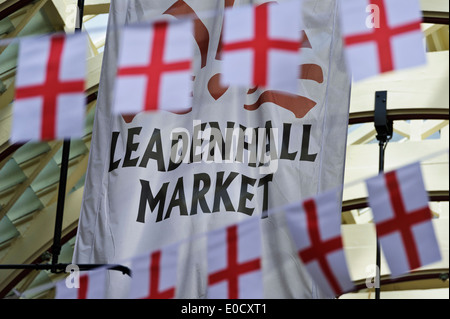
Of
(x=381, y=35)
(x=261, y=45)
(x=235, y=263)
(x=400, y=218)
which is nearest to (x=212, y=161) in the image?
(x=235, y=263)

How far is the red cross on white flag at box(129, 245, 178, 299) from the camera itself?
6.76 meters

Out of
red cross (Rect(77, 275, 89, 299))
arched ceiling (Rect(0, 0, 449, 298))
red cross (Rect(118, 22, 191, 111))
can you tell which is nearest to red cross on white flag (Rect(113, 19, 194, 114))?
red cross (Rect(118, 22, 191, 111))

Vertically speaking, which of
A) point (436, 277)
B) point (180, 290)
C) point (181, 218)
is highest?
point (436, 277)

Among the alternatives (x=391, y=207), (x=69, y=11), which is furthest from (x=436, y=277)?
(x=391, y=207)

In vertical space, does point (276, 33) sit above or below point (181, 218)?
above

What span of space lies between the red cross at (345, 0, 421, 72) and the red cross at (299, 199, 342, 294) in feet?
3.38

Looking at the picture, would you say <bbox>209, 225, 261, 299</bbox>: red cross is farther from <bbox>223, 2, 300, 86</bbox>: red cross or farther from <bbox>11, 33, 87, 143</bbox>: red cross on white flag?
<bbox>11, 33, 87, 143</bbox>: red cross on white flag

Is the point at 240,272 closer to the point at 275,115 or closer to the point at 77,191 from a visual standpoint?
the point at 275,115

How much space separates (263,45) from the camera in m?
6.42

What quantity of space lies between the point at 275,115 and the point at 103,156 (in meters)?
1.28

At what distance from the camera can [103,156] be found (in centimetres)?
723

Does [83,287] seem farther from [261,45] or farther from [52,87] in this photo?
[261,45]

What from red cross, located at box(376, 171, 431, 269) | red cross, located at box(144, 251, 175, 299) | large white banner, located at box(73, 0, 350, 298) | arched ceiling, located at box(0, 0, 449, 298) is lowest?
red cross, located at box(144, 251, 175, 299)

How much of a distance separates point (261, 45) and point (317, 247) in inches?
54.8
